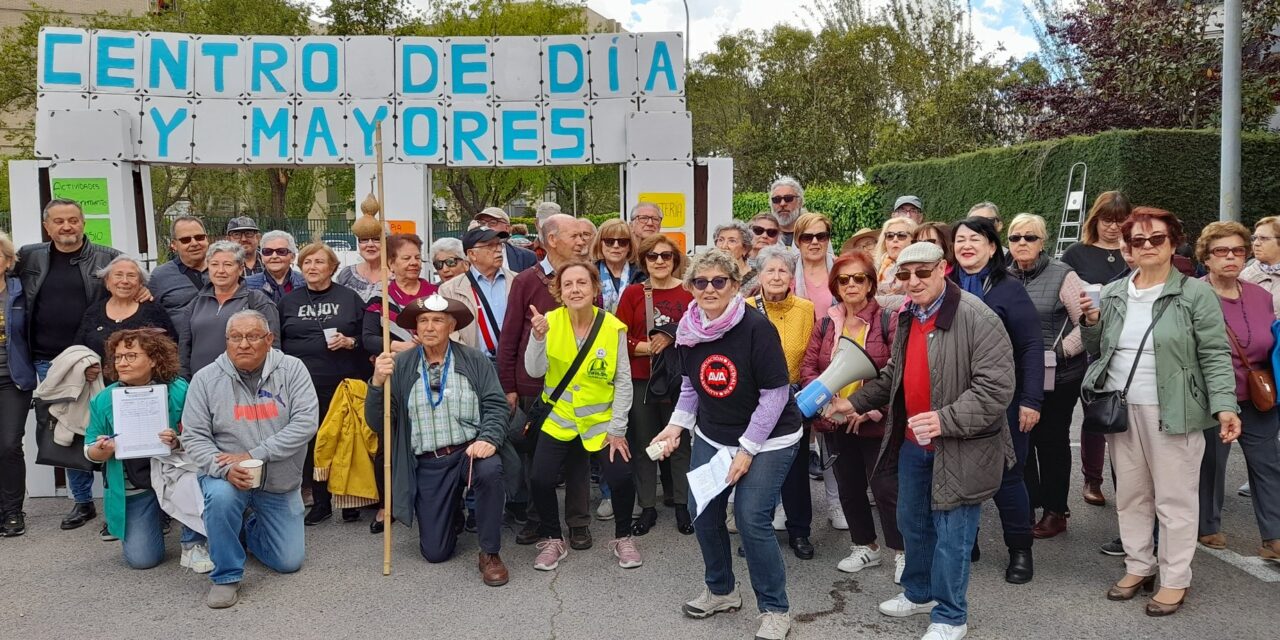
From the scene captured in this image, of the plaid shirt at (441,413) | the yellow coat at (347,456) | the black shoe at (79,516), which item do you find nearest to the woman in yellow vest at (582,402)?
the plaid shirt at (441,413)

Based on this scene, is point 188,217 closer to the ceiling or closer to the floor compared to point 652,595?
closer to the ceiling

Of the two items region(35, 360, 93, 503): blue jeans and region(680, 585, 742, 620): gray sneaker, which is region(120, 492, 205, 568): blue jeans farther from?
region(680, 585, 742, 620): gray sneaker

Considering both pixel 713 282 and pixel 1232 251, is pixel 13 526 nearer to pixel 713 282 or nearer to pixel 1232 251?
pixel 713 282

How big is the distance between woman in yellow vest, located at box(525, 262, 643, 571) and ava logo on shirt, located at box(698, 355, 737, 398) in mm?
1136

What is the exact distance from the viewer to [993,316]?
146 inches

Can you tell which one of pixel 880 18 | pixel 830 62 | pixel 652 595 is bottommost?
pixel 652 595

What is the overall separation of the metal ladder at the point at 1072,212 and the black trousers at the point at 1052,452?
931 centimetres

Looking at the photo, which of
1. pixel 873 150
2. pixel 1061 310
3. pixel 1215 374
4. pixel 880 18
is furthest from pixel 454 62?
pixel 880 18

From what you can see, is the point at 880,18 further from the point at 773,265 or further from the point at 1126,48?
the point at 773,265

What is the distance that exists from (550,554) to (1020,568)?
2499mm

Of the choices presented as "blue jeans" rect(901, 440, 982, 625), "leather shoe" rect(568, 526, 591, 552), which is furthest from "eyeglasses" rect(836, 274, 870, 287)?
"leather shoe" rect(568, 526, 591, 552)

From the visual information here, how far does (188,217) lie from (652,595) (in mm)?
4245

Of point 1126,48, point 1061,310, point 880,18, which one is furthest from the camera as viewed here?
point 880,18

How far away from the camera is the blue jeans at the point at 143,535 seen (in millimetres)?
4945
